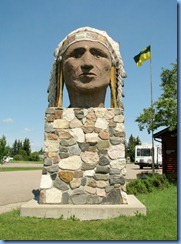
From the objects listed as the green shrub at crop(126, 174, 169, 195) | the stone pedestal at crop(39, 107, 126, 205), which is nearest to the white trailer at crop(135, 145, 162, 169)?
the green shrub at crop(126, 174, 169, 195)

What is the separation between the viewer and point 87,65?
6492 mm

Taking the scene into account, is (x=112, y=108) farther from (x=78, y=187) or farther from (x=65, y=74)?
(x=78, y=187)

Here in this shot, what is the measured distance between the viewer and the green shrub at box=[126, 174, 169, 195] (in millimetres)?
9770

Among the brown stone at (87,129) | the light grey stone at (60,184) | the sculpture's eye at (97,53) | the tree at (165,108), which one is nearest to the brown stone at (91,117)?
the brown stone at (87,129)

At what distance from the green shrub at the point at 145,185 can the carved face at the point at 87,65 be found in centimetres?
444

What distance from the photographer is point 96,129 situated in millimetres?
6508

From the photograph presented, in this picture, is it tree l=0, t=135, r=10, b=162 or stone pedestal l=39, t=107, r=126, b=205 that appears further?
tree l=0, t=135, r=10, b=162

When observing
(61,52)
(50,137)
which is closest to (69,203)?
(50,137)

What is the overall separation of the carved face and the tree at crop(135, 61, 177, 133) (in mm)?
6871

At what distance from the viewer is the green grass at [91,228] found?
453 cm

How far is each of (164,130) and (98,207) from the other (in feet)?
34.8

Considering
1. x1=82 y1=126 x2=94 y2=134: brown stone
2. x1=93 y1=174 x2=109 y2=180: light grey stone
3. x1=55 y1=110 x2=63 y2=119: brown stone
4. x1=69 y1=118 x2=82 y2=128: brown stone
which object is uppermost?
x1=55 y1=110 x2=63 y2=119: brown stone

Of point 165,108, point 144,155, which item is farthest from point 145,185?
point 144,155

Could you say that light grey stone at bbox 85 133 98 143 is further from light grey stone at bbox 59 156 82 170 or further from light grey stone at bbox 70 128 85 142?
light grey stone at bbox 59 156 82 170
